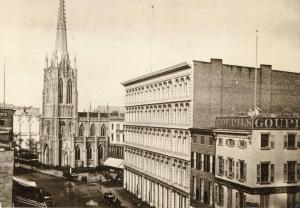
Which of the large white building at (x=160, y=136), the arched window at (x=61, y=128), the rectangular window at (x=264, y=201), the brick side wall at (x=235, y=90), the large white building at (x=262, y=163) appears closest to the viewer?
the rectangular window at (x=264, y=201)

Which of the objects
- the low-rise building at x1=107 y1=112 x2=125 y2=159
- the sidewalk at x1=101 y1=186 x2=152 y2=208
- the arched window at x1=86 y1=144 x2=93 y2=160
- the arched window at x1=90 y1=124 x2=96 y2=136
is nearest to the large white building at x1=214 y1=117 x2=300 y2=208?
the sidewalk at x1=101 y1=186 x2=152 y2=208

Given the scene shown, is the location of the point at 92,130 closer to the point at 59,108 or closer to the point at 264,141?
the point at 59,108

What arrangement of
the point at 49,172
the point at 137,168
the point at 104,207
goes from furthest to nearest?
the point at 49,172 < the point at 137,168 < the point at 104,207

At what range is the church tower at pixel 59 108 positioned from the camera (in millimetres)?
59312

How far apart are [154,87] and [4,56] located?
52.8 feet

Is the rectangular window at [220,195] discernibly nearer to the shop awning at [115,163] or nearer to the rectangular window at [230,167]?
the rectangular window at [230,167]

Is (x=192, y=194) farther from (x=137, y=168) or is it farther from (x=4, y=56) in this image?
(x=4, y=56)

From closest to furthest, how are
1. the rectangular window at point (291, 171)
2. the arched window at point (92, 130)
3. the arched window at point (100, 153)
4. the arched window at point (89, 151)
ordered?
1. the rectangular window at point (291, 171)
2. the arched window at point (89, 151)
3. the arched window at point (100, 153)
4. the arched window at point (92, 130)

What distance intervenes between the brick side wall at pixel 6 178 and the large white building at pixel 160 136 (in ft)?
43.5

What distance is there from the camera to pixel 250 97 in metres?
31.3

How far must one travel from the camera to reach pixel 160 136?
35719 millimetres

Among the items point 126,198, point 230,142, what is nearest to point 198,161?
point 230,142

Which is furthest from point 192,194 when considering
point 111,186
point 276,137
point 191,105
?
point 111,186

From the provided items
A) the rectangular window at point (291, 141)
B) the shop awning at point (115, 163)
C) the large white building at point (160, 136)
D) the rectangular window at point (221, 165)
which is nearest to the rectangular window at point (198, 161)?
the large white building at point (160, 136)
